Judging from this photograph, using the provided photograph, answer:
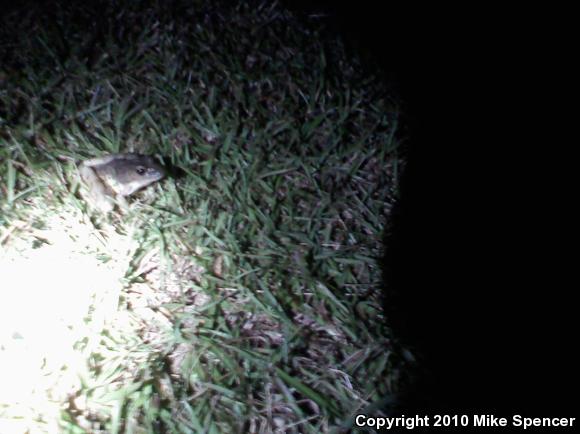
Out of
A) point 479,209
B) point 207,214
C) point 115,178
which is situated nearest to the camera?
point 115,178

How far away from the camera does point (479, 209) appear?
3307 mm

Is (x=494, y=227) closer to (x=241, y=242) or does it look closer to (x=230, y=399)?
(x=241, y=242)

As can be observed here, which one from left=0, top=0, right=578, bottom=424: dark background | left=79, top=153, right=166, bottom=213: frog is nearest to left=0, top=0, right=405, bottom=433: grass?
left=79, top=153, right=166, bottom=213: frog

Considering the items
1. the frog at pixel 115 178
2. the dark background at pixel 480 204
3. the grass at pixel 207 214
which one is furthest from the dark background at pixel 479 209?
the frog at pixel 115 178

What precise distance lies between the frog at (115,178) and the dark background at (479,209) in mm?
1690

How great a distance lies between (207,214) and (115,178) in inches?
24.8

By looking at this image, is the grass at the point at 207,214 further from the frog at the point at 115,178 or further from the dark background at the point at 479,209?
the dark background at the point at 479,209

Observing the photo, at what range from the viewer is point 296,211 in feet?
9.96

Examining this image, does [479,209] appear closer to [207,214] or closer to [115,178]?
[207,214]

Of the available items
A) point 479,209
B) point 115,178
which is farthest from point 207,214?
point 479,209

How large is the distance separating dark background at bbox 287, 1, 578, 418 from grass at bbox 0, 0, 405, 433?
0.82 ft

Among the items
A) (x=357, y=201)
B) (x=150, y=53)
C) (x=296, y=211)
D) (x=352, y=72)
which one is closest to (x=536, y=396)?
(x=357, y=201)

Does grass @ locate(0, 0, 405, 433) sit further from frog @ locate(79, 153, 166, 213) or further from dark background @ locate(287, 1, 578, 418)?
dark background @ locate(287, 1, 578, 418)

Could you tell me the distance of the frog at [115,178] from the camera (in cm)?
278
